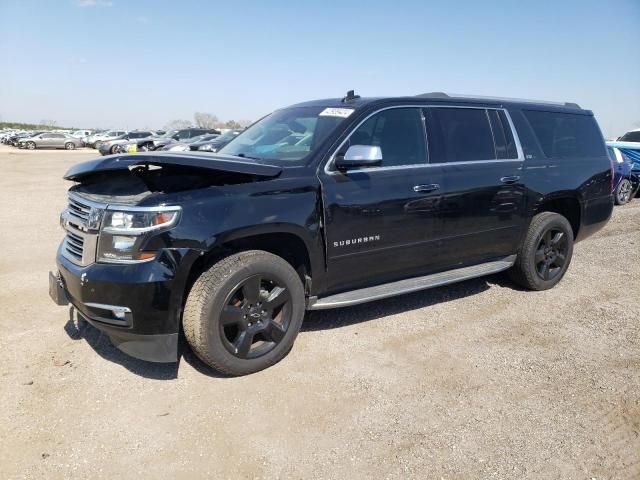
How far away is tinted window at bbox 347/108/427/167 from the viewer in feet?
12.7

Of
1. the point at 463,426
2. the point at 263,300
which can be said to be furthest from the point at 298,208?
the point at 463,426

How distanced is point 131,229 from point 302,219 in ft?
3.72

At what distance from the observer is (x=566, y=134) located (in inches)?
208

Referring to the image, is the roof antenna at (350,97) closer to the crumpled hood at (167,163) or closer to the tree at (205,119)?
the crumpled hood at (167,163)

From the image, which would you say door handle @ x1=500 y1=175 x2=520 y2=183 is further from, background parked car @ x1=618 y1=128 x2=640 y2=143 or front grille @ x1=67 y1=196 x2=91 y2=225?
background parked car @ x1=618 y1=128 x2=640 y2=143

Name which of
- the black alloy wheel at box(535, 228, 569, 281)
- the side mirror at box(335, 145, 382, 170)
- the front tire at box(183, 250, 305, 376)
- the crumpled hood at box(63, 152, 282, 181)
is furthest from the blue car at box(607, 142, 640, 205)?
the crumpled hood at box(63, 152, 282, 181)

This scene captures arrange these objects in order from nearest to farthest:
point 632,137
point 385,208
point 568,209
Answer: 1. point 385,208
2. point 568,209
3. point 632,137

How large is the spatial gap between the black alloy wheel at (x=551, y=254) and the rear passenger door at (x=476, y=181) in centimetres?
44

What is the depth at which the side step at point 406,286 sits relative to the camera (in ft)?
12.1

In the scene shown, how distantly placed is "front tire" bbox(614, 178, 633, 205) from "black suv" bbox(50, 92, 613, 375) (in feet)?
26.6

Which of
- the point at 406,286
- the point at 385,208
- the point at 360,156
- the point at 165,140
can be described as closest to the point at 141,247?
the point at 360,156

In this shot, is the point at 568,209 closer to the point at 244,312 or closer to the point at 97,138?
the point at 244,312

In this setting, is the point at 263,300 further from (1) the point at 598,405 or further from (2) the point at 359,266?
(1) the point at 598,405

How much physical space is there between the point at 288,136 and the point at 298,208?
967 mm
